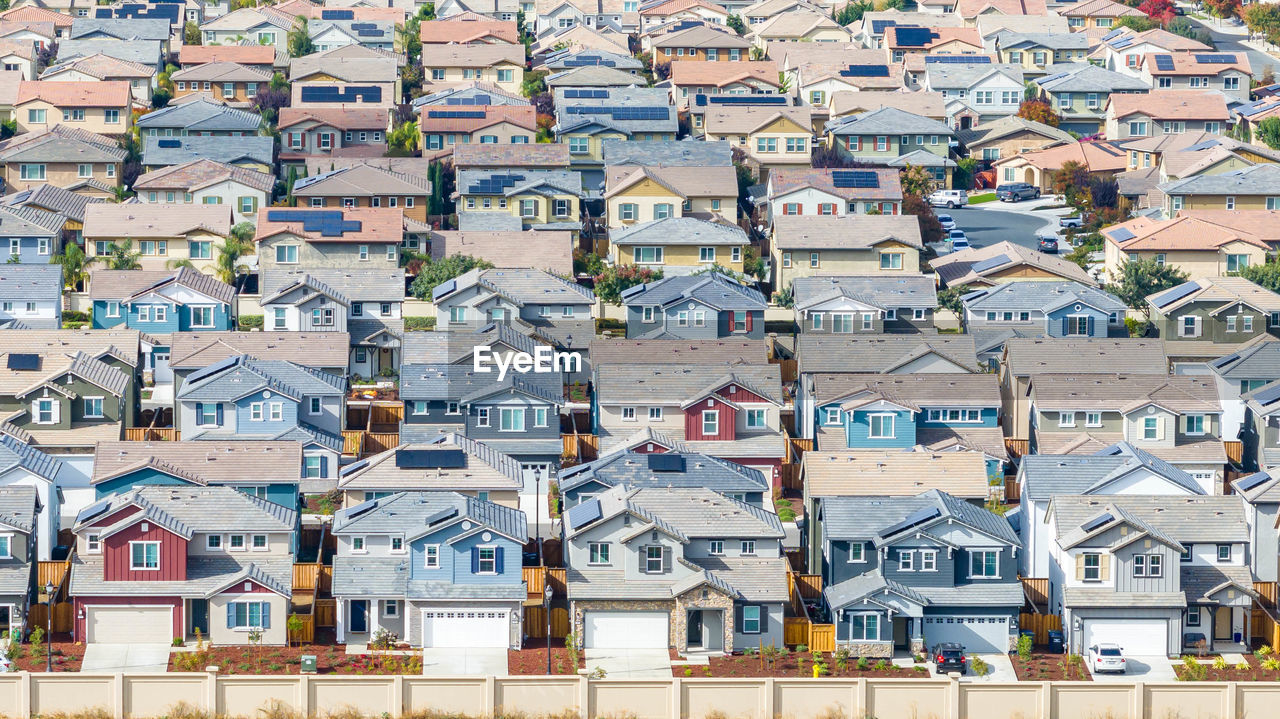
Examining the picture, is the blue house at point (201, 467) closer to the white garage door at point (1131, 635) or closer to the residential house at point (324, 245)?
the white garage door at point (1131, 635)

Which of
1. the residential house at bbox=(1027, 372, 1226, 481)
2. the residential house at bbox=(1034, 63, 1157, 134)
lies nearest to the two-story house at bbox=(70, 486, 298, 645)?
the residential house at bbox=(1027, 372, 1226, 481)

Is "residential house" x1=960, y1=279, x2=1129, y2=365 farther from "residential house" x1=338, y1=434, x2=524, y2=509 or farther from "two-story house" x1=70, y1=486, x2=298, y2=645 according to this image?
"two-story house" x1=70, y1=486, x2=298, y2=645

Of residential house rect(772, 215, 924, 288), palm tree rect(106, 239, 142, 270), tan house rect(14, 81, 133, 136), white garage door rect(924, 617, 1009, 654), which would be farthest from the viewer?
tan house rect(14, 81, 133, 136)

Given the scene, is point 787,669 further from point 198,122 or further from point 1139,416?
point 198,122

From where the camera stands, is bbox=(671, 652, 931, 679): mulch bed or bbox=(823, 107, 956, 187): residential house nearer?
bbox=(671, 652, 931, 679): mulch bed

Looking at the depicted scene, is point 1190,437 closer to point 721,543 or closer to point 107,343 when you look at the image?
point 721,543

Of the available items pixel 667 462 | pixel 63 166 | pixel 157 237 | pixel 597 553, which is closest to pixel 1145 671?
pixel 597 553
